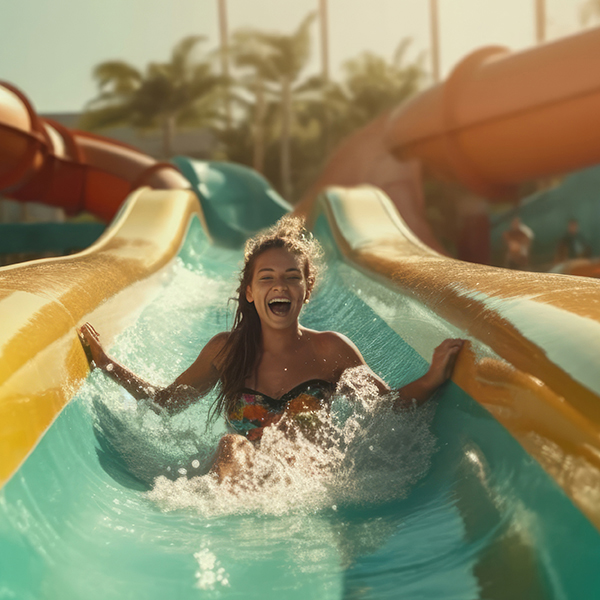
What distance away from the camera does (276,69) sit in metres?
18.6

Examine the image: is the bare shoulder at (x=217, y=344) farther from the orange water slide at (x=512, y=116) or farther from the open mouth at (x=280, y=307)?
the orange water slide at (x=512, y=116)

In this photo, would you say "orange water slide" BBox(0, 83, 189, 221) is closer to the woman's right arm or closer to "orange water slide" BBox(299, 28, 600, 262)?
"orange water slide" BBox(299, 28, 600, 262)

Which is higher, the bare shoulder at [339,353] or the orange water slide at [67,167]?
the orange water slide at [67,167]

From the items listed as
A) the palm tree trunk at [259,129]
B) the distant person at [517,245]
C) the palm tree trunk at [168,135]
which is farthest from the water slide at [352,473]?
the palm tree trunk at [168,135]

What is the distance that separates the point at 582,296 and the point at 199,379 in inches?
47.1

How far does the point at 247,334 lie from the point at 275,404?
0.83 feet

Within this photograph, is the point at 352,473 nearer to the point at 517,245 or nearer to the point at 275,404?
the point at 275,404

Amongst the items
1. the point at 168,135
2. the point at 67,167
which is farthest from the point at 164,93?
Answer: the point at 67,167

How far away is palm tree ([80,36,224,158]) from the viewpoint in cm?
1841

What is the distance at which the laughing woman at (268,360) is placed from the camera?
204 centimetres

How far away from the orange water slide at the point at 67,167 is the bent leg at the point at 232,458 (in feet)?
20.1

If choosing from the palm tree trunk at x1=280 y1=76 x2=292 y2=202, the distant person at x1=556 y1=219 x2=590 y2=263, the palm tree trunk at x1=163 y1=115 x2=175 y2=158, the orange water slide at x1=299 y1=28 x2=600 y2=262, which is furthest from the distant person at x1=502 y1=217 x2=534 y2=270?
the palm tree trunk at x1=163 y1=115 x2=175 y2=158

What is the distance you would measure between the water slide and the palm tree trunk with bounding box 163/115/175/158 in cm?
1689

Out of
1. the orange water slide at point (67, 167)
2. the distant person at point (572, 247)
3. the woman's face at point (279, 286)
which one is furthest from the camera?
the distant person at point (572, 247)
